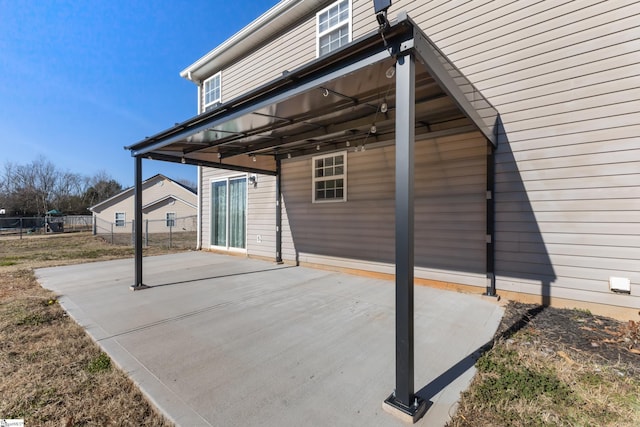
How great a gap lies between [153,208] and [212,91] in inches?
740

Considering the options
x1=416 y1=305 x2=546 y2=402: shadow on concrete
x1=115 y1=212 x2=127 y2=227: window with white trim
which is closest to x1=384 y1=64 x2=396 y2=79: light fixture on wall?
x1=416 y1=305 x2=546 y2=402: shadow on concrete

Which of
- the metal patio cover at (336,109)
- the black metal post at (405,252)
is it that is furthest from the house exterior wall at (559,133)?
the black metal post at (405,252)

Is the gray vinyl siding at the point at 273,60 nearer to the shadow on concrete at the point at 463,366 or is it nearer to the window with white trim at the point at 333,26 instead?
the window with white trim at the point at 333,26

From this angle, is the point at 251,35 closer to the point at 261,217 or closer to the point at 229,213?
the point at 261,217

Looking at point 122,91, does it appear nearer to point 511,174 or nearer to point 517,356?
point 511,174

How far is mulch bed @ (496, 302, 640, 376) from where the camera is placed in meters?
2.55

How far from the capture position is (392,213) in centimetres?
530

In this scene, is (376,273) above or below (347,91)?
below

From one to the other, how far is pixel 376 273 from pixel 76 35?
10131 mm

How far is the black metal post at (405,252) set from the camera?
6.19ft

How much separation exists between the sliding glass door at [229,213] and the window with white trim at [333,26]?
4.25 metres

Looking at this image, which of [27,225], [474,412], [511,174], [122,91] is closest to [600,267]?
[511,174]

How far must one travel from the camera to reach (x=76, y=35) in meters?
7.69

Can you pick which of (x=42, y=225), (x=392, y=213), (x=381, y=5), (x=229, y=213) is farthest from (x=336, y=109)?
(x=42, y=225)
